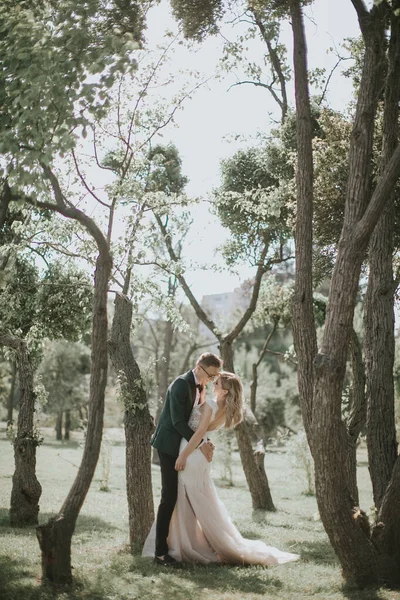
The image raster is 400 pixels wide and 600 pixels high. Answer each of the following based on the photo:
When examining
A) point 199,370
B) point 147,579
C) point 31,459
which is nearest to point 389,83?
point 199,370

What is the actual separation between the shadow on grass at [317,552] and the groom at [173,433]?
6.61ft

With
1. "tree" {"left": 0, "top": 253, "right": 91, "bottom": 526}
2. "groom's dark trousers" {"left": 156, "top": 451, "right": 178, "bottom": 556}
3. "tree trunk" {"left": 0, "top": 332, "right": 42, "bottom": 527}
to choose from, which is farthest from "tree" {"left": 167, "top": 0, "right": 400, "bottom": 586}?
"tree trunk" {"left": 0, "top": 332, "right": 42, "bottom": 527}

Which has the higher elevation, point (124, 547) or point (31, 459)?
point (31, 459)

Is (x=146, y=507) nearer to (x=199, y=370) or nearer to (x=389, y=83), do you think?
(x=199, y=370)

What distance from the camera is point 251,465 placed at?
1423cm

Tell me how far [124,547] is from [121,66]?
652cm

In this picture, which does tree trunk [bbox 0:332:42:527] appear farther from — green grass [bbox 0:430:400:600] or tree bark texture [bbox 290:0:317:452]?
tree bark texture [bbox 290:0:317:452]

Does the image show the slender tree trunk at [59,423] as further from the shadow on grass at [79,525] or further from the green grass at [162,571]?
the shadow on grass at [79,525]

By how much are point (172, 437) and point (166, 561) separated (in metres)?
1.47

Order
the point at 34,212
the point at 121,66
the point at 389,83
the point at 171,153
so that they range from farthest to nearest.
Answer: the point at 171,153, the point at 34,212, the point at 389,83, the point at 121,66

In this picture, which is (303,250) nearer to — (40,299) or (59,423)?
(40,299)

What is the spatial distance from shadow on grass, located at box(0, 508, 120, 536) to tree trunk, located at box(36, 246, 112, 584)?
3666 millimetres

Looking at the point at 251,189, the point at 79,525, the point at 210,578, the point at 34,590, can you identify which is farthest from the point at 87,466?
the point at 251,189

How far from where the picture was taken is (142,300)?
36.0 feet
